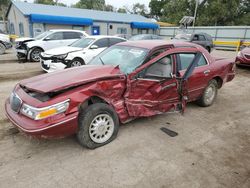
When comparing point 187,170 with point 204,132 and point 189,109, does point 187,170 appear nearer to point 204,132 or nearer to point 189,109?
point 204,132

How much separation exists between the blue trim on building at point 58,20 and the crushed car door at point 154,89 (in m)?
Result: 18.9

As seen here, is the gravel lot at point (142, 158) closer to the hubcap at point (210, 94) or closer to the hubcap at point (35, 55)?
the hubcap at point (210, 94)

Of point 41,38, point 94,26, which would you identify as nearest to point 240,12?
point 94,26

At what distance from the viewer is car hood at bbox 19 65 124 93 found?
2.86 m

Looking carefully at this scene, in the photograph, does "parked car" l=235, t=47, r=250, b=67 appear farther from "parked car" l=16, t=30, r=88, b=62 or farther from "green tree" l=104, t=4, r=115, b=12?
"green tree" l=104, t=4, r=115, b=12

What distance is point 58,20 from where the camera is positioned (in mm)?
20406

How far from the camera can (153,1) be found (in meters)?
53.5

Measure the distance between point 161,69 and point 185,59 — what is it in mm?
790

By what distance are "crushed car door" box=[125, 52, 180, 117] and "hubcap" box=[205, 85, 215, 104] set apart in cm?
132

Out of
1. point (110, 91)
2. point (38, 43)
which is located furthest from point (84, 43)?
point (110, 91)

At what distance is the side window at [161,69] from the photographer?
11.9 feet

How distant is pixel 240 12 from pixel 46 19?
35.0 m

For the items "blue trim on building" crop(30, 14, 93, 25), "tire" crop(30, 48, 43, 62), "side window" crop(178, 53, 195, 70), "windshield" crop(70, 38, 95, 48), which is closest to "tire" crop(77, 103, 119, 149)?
"side window" crop(178, 53, 195, 70)

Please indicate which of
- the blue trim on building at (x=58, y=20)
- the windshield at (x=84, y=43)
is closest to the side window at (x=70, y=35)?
Result: the windshield at (x=84, y=43)
